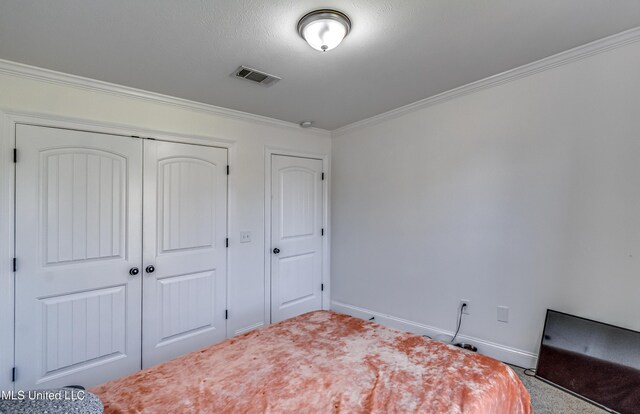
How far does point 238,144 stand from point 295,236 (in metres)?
1.27

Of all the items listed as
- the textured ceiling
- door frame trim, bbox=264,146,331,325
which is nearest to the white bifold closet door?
door frame trim, bbox=264,146,331,325

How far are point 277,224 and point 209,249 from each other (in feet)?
2.72

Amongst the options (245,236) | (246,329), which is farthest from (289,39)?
Result: (246,329)

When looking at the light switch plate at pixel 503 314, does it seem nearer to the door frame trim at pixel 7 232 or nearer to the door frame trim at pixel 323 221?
the door frame trim at pixel 323 221

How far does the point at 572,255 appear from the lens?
2.08 m

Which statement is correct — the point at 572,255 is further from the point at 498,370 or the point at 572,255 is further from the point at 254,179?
the point at 254,179

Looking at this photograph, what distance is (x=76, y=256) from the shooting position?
223 centimetres

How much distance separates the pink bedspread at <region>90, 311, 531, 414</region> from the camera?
1172 millimetres

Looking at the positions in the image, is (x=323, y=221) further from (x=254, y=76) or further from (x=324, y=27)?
(x=324, y=27)

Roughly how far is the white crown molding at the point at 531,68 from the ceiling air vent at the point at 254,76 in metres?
1.39

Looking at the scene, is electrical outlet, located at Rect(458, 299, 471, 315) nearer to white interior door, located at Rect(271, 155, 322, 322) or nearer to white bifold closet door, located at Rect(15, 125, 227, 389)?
white interior door, located at Rect(271, 155, 322, 322)

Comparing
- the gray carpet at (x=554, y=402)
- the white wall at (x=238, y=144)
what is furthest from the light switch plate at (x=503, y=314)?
the white wall at (x=238, y=144)

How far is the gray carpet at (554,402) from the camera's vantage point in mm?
1804

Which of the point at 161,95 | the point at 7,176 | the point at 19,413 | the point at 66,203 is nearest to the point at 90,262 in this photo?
the point at 66,203
